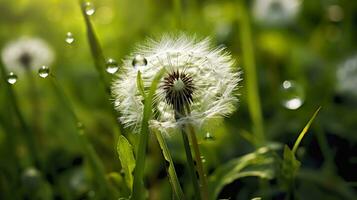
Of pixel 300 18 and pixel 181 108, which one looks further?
pixel 300 18

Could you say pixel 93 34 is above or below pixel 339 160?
above

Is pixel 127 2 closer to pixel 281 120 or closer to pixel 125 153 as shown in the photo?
pixel 281 120

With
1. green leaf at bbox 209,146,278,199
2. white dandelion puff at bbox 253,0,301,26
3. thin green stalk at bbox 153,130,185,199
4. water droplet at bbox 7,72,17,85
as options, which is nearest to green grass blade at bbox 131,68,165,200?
thin green stalk at bbox 153,130,185,199

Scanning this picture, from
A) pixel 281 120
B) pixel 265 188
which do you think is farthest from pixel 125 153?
pixel 281 120

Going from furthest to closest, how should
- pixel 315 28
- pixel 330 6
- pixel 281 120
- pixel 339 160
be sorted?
pixel 315 28
pixel 330 6
pixel 281 120
pixel 339 160

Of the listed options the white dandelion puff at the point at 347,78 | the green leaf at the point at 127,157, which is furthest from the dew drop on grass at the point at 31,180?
the white dandelion puff at the point at 347,78

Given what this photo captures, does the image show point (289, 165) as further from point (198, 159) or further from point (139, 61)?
point (139, 61)

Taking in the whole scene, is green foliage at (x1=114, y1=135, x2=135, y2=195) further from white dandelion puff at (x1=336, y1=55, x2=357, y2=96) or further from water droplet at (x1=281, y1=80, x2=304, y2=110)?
white dandelion puff at (x1=336, y1=55, x2=357, y2=96)
